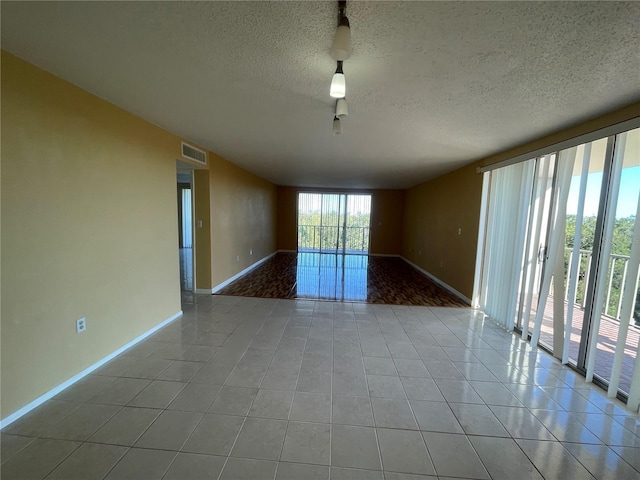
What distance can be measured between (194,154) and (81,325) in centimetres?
244

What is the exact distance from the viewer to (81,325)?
7.04ft

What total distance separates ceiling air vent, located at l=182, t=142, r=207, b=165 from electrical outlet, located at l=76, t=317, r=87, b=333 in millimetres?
2164

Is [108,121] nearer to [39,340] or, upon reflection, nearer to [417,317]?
[39,340]

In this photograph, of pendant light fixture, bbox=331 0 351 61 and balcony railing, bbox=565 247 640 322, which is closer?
pendant light fixture, bbox=331 0 351 61

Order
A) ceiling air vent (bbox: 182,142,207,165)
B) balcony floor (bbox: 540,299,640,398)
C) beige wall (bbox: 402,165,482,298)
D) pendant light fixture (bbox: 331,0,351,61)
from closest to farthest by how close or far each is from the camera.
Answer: pendant light fixture (bbox: 331,0,351,61), balcony floor (bbox: 540,299,640,398), ceiling air vent (bbox: 182,142,207,165), beige wall (bbox: 402,165,482,298)

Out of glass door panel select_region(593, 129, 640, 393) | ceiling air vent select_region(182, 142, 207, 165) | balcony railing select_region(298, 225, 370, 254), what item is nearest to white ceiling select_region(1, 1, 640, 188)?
glass door panel select_region(593, 129, 640, 393)

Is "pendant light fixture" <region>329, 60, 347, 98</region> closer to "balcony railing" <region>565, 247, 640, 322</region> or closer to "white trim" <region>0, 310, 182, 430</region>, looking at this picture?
"white trim" <region>0, 310, 182, 430</region>

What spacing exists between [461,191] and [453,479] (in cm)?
434

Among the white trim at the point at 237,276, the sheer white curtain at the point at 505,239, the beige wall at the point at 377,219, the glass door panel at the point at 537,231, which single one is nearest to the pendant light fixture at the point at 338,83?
the glass door panel at the point at 537,231

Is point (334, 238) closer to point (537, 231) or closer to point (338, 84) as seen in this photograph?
point (537, 231)

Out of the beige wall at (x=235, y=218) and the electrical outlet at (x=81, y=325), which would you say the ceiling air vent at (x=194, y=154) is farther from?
the electrical outlet at (x=81, y=325)

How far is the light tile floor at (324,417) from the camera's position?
1438mm

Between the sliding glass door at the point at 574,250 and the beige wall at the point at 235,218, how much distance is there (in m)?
4.22

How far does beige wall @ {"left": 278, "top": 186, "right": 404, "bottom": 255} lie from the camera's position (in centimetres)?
883
